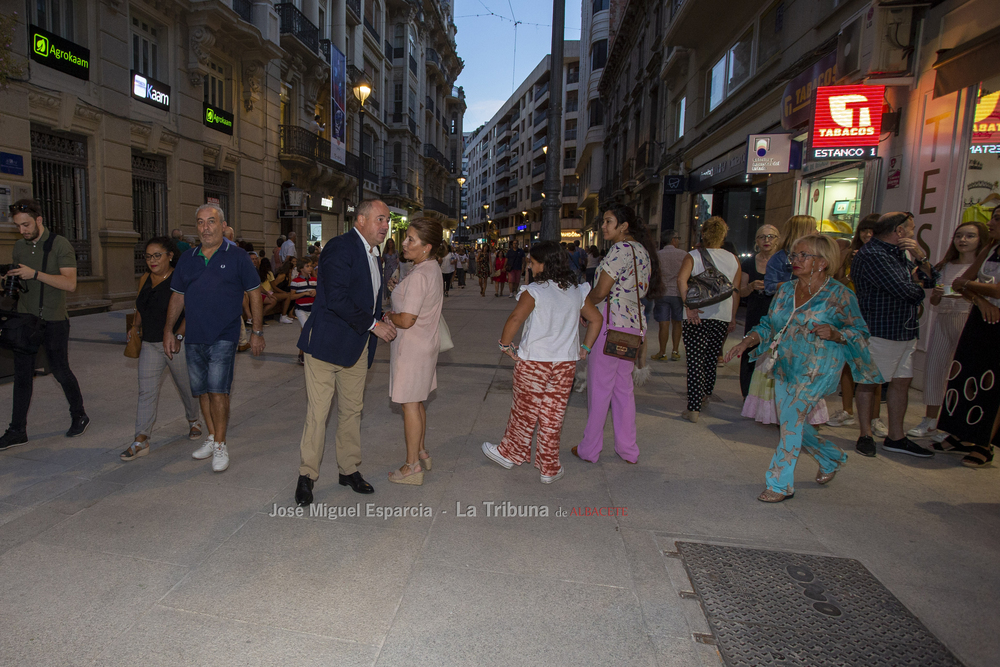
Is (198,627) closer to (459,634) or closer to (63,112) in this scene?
(459,634)

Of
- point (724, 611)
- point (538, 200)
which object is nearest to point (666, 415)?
point (724, 611)

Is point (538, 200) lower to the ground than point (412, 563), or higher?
higher

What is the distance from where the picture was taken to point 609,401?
4.47 metres

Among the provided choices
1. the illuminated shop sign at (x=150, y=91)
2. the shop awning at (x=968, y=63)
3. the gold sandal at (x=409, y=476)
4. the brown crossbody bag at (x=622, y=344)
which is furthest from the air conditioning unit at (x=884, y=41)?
the illuminated shop sign at (x=150, y=91)

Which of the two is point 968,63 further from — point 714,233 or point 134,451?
point 134,451

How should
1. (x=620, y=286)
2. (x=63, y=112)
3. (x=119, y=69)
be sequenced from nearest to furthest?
(x=620, y=286) → (x=63, y=112) → (x=119, y=69)

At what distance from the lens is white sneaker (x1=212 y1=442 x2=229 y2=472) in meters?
4.09

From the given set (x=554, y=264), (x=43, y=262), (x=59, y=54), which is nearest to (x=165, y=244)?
(x=43, y=262)

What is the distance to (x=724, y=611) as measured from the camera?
2.67 metres

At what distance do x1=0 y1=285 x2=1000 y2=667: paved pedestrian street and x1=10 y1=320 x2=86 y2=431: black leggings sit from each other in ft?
0.83

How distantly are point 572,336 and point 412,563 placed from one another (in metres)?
1.79

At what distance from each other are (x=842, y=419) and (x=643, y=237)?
298 centimetres

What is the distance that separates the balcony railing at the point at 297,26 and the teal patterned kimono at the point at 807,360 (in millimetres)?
20836

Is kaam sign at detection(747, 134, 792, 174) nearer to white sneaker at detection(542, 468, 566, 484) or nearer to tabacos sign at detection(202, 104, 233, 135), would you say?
white sneaker at detection(542, 468, 566, 484)
